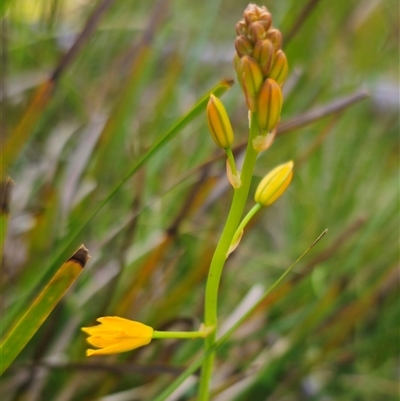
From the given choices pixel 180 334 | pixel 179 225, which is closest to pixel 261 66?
pixel 180 334

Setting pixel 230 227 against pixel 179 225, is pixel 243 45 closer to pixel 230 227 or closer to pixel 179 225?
pixel 230 227

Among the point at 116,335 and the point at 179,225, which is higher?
the point at 179,225

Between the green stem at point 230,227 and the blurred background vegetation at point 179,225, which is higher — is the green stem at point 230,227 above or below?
below

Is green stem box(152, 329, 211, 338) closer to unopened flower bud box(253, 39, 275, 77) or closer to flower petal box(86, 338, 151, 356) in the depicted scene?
flower petal box(86, 338, 151, 356)

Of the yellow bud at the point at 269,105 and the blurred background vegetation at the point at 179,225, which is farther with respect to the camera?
the blurred background vegetation at the point at 179,225

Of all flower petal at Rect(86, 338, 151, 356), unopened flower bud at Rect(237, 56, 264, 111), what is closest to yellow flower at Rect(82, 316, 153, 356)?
flower petal at Rect(86, 338, 151, 356)

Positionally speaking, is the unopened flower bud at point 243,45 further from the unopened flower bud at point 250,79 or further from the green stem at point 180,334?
the green stem at point 180,334

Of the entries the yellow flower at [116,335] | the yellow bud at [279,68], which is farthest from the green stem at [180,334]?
the yellow bud at [279,68]

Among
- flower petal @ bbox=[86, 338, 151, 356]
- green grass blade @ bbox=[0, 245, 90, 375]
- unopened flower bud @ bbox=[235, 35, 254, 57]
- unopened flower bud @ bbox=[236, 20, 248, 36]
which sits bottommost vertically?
flower petal @ bbox=[86, 338, 151, 356]
